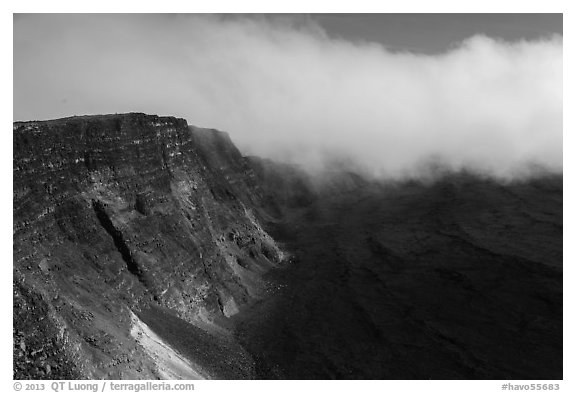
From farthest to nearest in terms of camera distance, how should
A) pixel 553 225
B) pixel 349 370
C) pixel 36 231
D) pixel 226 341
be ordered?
pixel 553 225
pixel 226 341
pixel 349 370
pixel 36 231

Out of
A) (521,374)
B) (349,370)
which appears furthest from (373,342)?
(521,374)

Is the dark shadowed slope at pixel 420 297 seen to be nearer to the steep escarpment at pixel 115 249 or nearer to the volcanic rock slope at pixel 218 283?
the volcanic rock slope at pixel 218 283

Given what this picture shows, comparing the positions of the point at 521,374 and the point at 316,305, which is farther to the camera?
the point at 316,305

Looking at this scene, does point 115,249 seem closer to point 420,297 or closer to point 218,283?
point 218,283

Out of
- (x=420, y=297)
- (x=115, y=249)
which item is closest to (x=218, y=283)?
(x=115, y=249)

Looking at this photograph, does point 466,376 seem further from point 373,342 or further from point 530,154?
point 530,154

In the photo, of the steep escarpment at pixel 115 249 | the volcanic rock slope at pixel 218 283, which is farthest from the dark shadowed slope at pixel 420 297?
the steep escarpment at pixel 115 249

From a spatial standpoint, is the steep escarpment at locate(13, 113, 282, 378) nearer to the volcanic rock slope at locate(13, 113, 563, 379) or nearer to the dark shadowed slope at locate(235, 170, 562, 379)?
the volcanic rock slope at locate(13, 113, 563, 379)

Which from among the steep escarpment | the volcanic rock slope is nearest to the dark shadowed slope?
the volcanic rock slope
